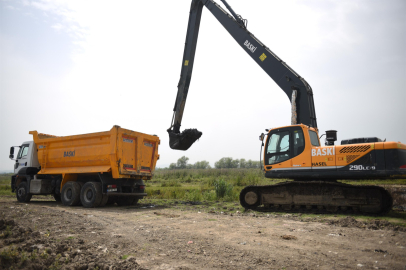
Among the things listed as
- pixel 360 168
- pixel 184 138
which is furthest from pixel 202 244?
pixel 184 138

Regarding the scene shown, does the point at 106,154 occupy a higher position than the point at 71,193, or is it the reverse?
the point at 106,154

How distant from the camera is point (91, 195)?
1125 cm

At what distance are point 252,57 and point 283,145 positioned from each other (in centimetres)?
394

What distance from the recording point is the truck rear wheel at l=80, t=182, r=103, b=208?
1103 cm

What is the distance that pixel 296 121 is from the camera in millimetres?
10125

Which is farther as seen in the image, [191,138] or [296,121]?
[191,138]

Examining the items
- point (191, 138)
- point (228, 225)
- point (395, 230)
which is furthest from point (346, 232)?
point (191, 138)

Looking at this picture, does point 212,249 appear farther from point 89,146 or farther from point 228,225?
point 89,146

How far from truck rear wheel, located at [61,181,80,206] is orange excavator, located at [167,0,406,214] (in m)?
6.49

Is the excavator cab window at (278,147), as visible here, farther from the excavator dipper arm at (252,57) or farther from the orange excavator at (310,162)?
the excavator dipper arm at (252,57)

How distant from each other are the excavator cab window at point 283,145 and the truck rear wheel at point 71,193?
24.4 feet

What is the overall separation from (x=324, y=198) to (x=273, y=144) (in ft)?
7.43

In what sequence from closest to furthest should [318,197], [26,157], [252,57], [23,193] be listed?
[318,197] < [252,57] < [23,193] < [26,157]

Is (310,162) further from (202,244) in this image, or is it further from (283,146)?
(202,244)
